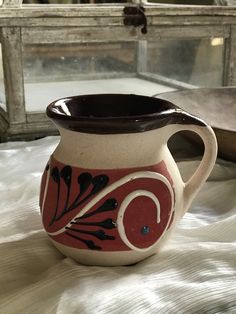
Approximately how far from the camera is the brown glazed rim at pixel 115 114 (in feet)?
1.35

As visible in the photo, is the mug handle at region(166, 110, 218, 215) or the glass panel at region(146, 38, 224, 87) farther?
the glass panel at region(146, 38, 224, 87)

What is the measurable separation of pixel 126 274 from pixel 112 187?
0.23 ft

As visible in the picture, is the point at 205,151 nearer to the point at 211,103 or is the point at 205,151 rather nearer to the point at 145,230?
the point at 145,230

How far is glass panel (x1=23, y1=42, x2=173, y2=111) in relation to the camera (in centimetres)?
92

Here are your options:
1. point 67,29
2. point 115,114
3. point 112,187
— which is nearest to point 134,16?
point 67,29

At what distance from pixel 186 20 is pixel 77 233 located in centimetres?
60

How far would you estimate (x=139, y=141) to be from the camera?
43 centimetres

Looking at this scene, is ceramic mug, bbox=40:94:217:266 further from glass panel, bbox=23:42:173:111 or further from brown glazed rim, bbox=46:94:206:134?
glass panel, bbox=23:42:173:111

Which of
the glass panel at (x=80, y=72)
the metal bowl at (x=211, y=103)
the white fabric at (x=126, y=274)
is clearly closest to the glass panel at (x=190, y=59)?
the glass panel at (x=80, y=72)

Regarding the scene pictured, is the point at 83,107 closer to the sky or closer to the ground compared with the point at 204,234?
closer to the sky

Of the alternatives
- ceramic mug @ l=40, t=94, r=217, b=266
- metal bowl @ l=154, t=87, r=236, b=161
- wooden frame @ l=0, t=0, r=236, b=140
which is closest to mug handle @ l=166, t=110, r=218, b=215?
ceramic mug @ l=40, t=94, r=217, b=266

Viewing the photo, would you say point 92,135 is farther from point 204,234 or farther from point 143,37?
point 143,37

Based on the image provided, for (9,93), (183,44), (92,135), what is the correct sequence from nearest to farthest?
(92,135) < (9,93) < (183,44)

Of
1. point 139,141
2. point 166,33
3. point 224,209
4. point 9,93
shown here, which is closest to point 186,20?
point 166,33
